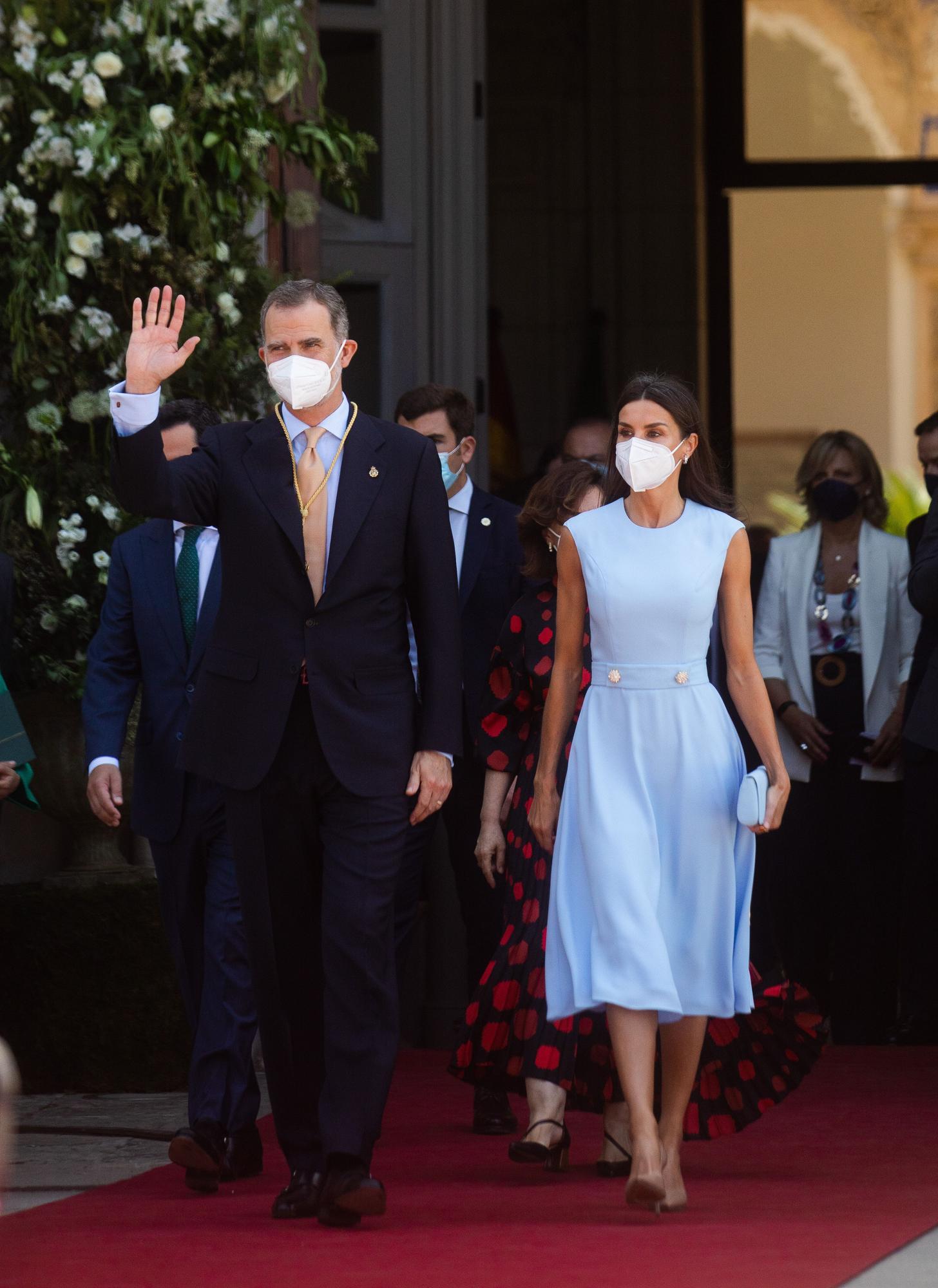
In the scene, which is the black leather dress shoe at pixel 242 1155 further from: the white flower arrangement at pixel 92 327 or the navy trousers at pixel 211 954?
the white flower arrangement at pixel 92 327

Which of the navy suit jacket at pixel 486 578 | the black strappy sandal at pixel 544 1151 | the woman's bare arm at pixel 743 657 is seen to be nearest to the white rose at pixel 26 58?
the navy suit jacket at pixel 486 578

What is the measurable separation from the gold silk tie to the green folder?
1140 millimetres

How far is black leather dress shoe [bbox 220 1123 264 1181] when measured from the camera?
513cm

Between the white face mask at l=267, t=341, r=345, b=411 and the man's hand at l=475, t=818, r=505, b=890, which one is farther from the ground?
the white face mask at l=267, t=341, r=345, b=411

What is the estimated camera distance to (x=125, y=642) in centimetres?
567

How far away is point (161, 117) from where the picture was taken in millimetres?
6465

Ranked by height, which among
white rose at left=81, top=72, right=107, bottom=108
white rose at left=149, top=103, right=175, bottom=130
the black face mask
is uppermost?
white rose at left=81, top=72, right=107, bottom=108

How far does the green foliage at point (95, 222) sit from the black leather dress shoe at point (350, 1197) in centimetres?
234

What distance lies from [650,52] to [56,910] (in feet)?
23.6

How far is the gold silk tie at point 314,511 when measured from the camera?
182 inches

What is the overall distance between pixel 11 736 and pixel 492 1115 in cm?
152

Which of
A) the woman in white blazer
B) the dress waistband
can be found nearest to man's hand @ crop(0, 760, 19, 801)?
the dress waistband

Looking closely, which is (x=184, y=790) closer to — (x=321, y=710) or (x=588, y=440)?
(x=321, y=710)

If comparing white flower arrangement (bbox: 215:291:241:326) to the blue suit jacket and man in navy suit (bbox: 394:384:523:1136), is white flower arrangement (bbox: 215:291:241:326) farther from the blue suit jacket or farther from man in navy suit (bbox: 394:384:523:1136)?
the blue suit jacket
